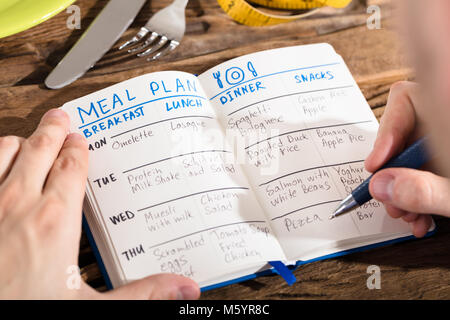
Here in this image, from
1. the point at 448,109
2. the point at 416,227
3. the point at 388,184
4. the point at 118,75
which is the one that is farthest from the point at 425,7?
the point at 118,75

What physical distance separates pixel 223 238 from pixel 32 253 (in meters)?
0.25

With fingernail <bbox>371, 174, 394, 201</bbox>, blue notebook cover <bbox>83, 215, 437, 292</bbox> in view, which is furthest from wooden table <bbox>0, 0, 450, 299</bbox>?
fingernail <bbox>371, 174, 394, 201</bbox>

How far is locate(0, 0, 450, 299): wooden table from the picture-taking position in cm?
69

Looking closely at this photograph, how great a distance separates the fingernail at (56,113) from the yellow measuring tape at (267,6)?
39cm

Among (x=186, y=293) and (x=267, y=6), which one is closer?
(x=186, y=293)

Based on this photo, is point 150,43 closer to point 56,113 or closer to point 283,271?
point 56,113

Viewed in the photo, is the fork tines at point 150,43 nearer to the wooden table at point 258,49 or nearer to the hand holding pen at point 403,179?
the wooden table at point 258,49

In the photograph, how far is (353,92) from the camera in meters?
0.85

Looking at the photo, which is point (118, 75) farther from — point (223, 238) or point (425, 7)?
point (425, 7)

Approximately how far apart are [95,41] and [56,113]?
19 centimetres

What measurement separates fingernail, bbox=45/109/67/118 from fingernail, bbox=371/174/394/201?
48 cm

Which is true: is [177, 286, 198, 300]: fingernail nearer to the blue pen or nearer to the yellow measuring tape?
the blue pen

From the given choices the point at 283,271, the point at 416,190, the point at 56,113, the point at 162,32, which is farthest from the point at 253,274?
the point at 162,32

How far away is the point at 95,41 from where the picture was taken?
2.86 ft
